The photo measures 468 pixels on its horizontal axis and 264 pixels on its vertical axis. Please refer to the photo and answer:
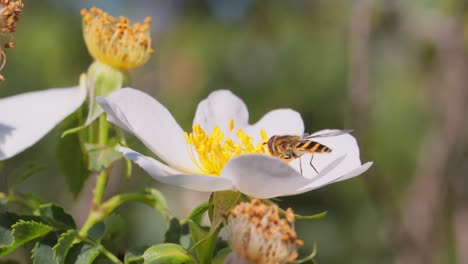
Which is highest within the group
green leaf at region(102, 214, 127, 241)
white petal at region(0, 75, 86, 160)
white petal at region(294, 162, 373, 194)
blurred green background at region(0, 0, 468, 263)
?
white petal at region(0, 75, 86, 160)

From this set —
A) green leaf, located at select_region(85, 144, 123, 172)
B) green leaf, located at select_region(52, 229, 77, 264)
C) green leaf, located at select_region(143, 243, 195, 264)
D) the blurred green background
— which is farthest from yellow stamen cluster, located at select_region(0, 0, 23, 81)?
the blurred green background

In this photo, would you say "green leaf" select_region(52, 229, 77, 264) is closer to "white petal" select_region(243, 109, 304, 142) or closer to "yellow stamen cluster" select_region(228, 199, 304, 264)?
"yellow stamen cluster" select_region(228, 199, 304, 264)

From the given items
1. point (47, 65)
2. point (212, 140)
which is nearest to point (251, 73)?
point (47, 65)

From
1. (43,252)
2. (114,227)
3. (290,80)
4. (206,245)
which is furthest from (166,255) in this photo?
(290,80)

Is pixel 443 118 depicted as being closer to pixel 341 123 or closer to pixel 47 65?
pixel 341 123

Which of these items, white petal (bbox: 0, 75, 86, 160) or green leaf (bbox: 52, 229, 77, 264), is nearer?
green leaf (bbox: 52, 229, 77, 264)

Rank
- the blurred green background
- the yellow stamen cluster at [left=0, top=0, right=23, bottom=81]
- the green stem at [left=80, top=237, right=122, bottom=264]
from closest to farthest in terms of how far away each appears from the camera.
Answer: the green stem at [left=80, top=237, right=122, bottom=264] < the yellow stamen cluster at [left=0, top=0, right=23, bottom=81] < the blurred green background
